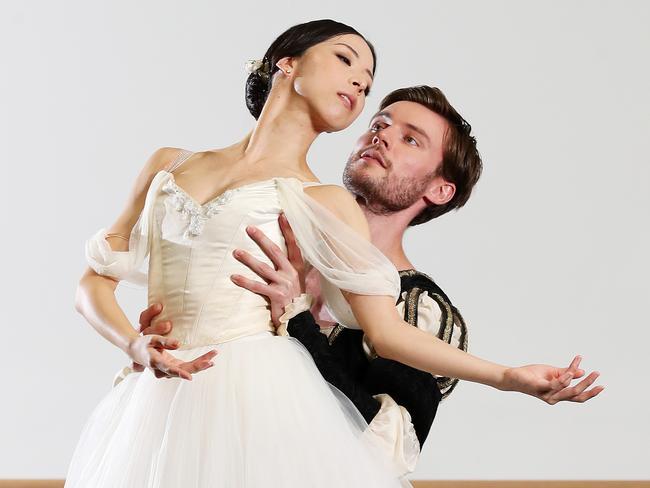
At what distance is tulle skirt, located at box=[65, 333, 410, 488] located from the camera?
5.08 feet

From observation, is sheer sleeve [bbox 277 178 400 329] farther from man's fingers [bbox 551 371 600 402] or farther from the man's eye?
the man's eye

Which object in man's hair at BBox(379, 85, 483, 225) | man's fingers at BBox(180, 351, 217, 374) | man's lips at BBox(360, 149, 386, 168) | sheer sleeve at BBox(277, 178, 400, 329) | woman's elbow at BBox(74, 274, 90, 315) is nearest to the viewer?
man's fingers at BBox(180, 351, 217, 374)

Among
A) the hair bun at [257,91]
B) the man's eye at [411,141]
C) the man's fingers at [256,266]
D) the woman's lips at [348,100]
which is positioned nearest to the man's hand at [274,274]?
the man's fingers at [256,266]

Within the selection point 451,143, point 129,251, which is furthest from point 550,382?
point 451,143

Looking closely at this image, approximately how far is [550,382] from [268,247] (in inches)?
21.2

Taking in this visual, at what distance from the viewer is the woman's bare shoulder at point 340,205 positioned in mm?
1716

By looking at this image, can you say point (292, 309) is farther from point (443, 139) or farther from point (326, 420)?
point (443, 139)

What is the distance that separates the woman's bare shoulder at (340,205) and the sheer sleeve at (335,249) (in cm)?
2

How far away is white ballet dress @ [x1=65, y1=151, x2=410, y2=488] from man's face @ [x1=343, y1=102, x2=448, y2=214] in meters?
0.59

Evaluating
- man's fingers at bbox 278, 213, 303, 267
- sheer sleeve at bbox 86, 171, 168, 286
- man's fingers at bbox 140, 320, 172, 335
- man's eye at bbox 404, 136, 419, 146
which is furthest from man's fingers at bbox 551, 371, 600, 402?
man's eye at bbox 404, 136, 419, 146

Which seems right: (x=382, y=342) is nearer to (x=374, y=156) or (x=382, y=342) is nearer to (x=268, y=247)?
(x=268, y=247)

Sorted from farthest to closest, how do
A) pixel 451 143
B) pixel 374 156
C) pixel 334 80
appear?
pixel 451 143 → pixel 374 156 → pixel 334 80

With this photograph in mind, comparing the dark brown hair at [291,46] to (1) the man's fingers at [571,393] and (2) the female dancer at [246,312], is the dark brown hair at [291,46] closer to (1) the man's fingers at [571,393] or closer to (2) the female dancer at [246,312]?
(2) the female dancer at [246,312]

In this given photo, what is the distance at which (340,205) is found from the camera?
1.72 meters
